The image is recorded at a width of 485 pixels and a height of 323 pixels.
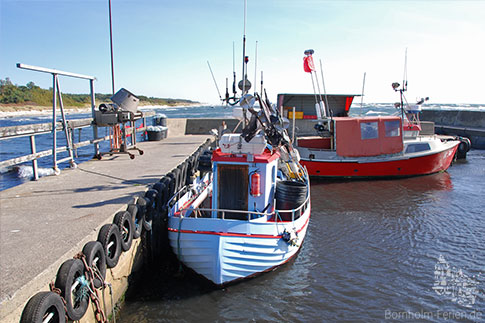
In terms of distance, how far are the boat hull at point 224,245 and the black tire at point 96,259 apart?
1777 millimetres

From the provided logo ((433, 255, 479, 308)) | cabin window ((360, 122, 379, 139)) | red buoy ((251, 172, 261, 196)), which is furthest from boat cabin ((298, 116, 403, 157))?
red buoy ((251, 172, 261, 196))

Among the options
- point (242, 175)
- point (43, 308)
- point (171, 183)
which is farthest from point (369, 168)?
point (43, 308)

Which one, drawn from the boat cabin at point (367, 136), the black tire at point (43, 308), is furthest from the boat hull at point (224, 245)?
the boat cabin at point (367, 136)

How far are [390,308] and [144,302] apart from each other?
5060mm

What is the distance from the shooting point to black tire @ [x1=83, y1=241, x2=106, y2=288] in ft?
16.3

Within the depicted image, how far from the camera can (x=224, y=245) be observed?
6.43 meters

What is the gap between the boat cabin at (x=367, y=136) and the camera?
16.5 metres

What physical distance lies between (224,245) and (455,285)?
18.0ft

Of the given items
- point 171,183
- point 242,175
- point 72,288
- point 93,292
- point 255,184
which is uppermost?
point 242,175

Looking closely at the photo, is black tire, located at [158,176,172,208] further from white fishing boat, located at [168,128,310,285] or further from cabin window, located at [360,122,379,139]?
cabin window, located at [360,122,379,139]

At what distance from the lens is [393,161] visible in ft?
54.7

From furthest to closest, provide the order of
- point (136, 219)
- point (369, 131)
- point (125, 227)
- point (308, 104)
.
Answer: point (308, 104) < point (369, 131) < point (136, 219) < point (125, 227)

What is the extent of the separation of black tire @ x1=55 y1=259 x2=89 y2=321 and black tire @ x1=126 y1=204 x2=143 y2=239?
1.88 meters

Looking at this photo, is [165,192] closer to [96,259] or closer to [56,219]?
[56,219]
